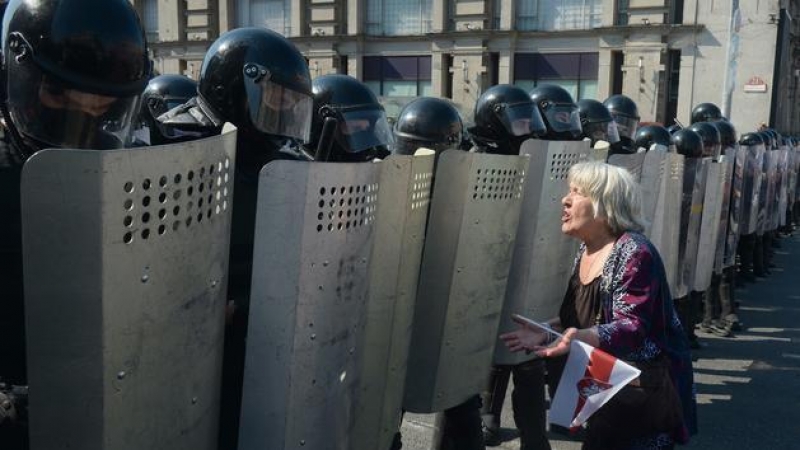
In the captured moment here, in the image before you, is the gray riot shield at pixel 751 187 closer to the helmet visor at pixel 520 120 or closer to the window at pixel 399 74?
the helmet visor at pixel 520 120

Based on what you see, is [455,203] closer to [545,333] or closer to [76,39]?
[545,333]

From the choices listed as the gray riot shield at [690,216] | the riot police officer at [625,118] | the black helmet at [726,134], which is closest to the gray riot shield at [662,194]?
the gray riot shield at [690,216]

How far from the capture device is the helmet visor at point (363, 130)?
3211 mm

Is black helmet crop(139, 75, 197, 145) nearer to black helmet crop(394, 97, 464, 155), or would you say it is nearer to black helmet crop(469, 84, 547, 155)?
black helmet crop(394, 97, 464, 155)

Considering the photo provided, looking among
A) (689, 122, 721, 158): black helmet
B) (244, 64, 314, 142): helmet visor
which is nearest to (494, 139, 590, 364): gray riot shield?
(244, 64, 314, 142): helmet visor

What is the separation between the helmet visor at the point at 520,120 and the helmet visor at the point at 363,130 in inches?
50.3

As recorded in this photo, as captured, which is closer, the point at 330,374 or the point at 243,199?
the point at 330,374

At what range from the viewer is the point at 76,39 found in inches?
74.9

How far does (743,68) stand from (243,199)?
25.9 metres

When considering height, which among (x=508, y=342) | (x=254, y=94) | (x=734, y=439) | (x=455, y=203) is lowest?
(x=734, y=439)

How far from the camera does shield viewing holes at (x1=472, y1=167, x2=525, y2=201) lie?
2875mm

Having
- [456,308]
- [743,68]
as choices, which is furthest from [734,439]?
[743,68]

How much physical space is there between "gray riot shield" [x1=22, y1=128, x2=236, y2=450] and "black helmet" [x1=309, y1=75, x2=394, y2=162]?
1523 mm

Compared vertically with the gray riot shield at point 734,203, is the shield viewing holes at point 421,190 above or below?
above
